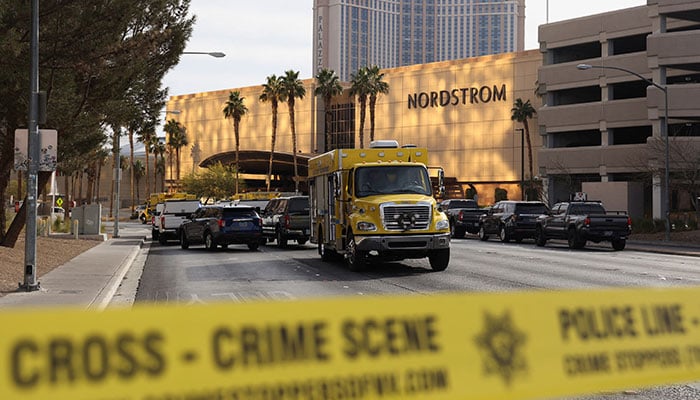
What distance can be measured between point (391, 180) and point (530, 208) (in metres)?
19.6

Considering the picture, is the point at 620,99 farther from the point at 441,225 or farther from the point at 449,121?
the point at 441,225

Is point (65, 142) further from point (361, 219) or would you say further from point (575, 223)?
point (575, 223)

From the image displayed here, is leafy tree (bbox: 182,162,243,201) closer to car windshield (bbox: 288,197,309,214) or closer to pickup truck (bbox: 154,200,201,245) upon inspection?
pickup truck (bbox: 154,200,201,245)

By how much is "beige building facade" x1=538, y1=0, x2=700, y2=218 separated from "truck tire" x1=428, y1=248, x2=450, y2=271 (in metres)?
37.3

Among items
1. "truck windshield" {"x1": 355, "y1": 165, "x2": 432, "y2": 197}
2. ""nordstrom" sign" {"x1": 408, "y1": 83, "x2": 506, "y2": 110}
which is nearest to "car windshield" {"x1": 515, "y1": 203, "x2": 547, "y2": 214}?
"truck windshield" {"x1": 355, "y1": 165, "x2": 432, "y2": 197}

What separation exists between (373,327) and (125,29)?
1981cm

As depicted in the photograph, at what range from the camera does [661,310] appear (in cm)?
452

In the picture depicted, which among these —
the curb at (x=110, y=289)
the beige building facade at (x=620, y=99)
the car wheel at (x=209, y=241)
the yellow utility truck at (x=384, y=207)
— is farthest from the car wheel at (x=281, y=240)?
the beige building facade at (x=620, y=99)

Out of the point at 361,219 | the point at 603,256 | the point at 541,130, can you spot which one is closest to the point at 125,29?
the point at 361,219

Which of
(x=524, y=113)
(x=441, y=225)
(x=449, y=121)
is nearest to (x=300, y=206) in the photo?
(x=441, y=225)

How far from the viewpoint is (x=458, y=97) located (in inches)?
4092

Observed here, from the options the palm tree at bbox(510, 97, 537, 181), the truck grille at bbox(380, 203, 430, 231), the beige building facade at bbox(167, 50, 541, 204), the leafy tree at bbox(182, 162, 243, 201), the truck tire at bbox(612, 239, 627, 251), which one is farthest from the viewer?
the leafy tree at bbox(182, 162, 243, 201)

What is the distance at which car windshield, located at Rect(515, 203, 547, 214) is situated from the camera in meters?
39.5

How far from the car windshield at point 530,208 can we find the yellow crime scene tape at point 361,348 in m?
35.4
